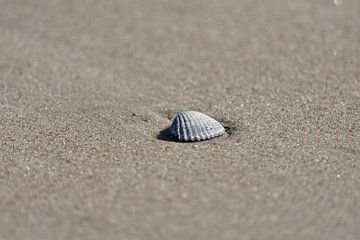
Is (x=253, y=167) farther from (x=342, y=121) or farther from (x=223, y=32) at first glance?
(x=223, y=32)

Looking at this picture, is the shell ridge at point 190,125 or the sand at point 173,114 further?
the shell ridge at point 190,125

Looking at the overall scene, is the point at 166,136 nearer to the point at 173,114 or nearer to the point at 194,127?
the point at 194,127

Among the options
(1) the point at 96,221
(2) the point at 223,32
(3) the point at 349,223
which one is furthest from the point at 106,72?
(3) the point at 349,223

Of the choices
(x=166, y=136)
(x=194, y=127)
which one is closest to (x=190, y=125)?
(x=194, y=127)

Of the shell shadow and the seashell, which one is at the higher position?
the seashell

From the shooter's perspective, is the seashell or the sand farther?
the seashell
